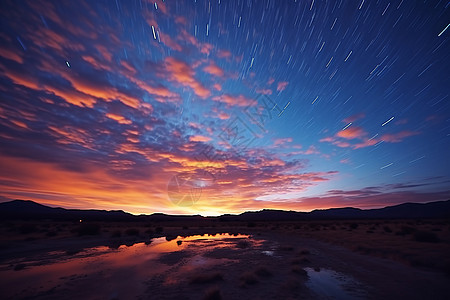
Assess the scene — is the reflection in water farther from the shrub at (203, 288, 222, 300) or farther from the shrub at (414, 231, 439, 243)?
the shrub at (414, 231, 439, 243)

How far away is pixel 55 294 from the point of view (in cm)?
886

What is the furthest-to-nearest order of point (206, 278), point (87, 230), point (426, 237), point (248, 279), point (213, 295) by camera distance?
1. point (87, 230)
2. point (426, 237)
3. point (206, 278)
4. point (248, 279)
5. point (213, 295)

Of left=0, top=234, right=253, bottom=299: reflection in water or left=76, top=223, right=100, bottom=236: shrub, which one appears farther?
left=76, top=223, right=100, bottom=236: shrub

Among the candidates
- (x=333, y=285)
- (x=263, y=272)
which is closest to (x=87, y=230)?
(x=263, y=272)

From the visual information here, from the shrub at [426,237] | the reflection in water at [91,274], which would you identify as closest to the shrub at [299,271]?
the reflection in water at [91,274]

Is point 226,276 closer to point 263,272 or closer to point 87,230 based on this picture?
point 263,272

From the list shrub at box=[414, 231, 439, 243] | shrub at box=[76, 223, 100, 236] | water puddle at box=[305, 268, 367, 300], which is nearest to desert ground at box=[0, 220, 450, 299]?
water puddle at box=[305, 268, 367, 300]

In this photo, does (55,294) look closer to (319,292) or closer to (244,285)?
(244,285)

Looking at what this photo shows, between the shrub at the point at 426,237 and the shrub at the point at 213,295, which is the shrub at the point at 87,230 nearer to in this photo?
the shrub at the point at 213,295

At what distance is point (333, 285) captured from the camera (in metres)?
10.1

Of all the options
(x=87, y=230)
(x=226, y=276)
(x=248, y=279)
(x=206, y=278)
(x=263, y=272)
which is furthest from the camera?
(x=87, y=230)

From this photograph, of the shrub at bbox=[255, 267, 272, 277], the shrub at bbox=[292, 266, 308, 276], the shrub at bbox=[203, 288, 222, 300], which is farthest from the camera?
the shrub at bbox=[292, 266, 308, 276]

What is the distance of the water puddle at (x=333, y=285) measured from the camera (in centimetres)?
890

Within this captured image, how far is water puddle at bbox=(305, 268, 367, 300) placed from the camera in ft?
29.2
